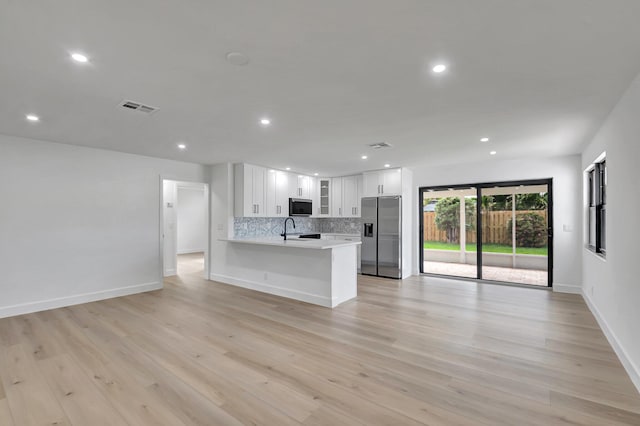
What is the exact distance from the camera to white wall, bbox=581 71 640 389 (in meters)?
2.47

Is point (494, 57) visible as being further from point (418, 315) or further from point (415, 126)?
point (418, 315)

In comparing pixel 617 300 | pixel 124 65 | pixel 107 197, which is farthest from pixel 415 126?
pixel 107 197

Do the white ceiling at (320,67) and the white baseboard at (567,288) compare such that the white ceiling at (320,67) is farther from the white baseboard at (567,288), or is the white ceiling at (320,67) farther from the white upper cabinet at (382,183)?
the white baseboard at (567,288)

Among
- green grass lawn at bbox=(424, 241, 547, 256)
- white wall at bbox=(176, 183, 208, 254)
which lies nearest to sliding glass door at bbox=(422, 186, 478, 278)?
green grass lawn at bbox=(424, 241, 547, 256)

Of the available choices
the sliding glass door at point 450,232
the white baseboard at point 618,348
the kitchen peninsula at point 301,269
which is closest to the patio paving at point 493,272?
the sliding glass door at point 450,232

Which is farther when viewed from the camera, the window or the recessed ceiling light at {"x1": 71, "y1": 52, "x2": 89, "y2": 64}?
the window

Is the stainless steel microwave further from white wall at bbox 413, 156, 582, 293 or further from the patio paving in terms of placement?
white wall at bbox 413, 156, 582, 293

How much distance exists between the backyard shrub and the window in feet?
2.87

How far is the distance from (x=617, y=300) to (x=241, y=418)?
3694mm

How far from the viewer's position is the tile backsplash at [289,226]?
262 inches

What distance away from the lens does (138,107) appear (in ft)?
10.2

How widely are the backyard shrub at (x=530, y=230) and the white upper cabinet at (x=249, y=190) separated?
518 cm

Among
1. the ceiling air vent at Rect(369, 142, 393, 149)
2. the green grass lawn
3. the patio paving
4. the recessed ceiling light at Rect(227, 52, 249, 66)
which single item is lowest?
the patio paving

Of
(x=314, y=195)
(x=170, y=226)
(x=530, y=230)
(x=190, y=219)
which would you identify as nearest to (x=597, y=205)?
(x=530, y=230)
